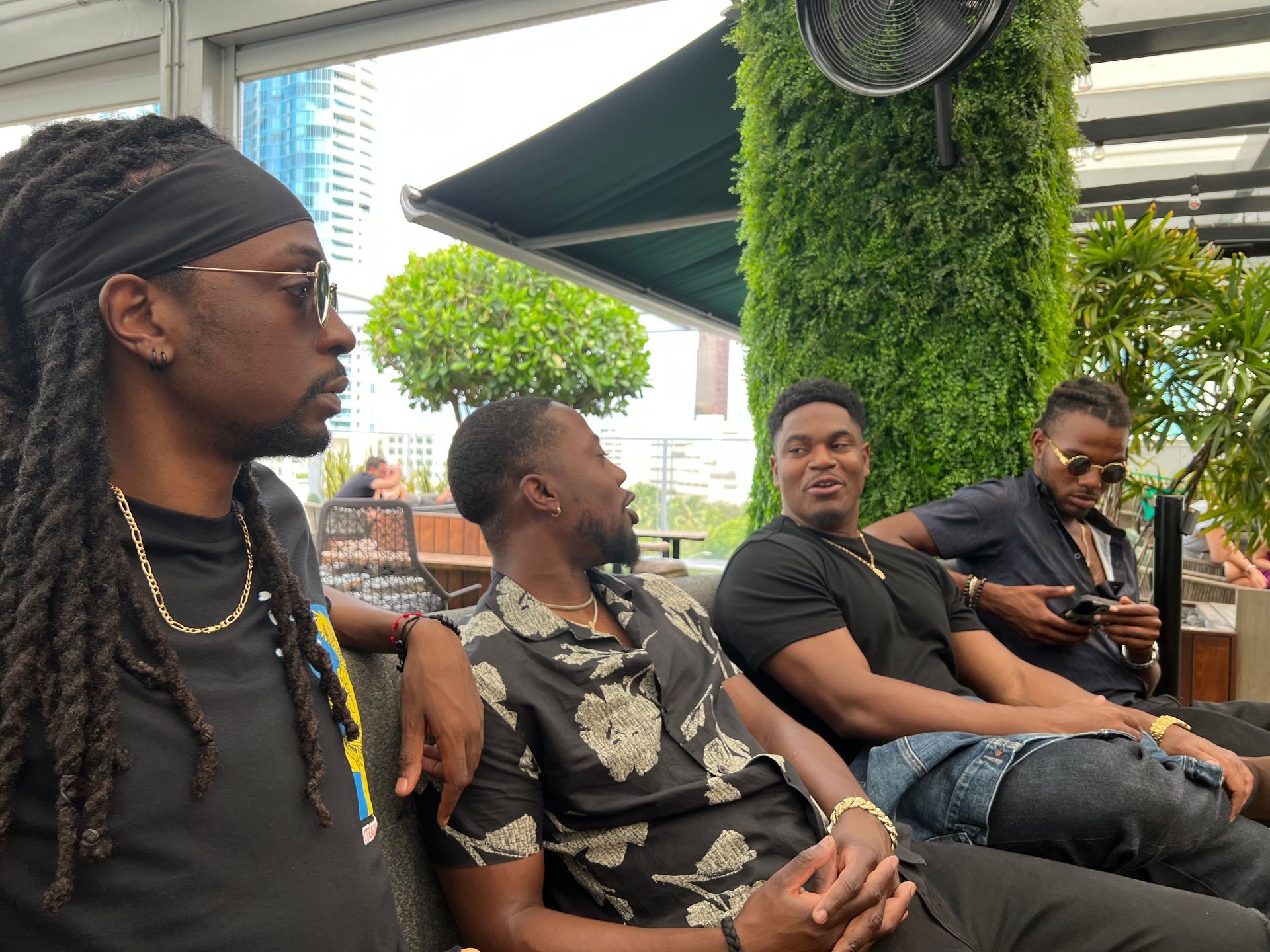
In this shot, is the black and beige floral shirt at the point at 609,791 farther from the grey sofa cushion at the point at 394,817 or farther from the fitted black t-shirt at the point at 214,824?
the fitted black t-shirt at the point at 214,824

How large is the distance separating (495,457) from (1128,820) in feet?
5.20

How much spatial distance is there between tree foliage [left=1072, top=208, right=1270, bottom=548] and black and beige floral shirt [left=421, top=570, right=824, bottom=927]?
3.33 metres

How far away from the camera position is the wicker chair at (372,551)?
587cm

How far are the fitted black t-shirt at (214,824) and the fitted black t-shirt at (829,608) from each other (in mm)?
1341

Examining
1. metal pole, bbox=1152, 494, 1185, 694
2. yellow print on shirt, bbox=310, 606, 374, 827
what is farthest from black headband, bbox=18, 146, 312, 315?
metal pole, bbox=1152, 494, 1185, 694

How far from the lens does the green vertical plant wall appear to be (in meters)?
3.67

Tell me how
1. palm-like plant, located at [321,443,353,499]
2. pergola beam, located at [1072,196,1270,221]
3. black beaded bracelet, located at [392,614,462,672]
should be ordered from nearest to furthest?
black beaded bracelet, located at [392,614,462,672], pergola beam, located at [1072,196,1270,221], palm-like plant, located at [321,443,353,499]

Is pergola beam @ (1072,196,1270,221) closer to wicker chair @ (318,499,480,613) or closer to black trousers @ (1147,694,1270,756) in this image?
black trousers @ (1147,694,1270,756)

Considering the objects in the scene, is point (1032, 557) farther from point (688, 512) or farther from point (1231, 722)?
point (688, 512)

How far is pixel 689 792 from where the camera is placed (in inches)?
68.5

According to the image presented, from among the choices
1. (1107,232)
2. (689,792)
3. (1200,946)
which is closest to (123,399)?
(689,792)

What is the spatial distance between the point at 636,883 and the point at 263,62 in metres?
4.28

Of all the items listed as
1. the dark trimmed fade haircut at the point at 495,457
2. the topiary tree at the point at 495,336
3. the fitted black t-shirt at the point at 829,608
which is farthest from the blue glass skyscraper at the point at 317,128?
the topiary tree at the point at 495,336

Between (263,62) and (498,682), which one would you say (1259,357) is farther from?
(263,62)
